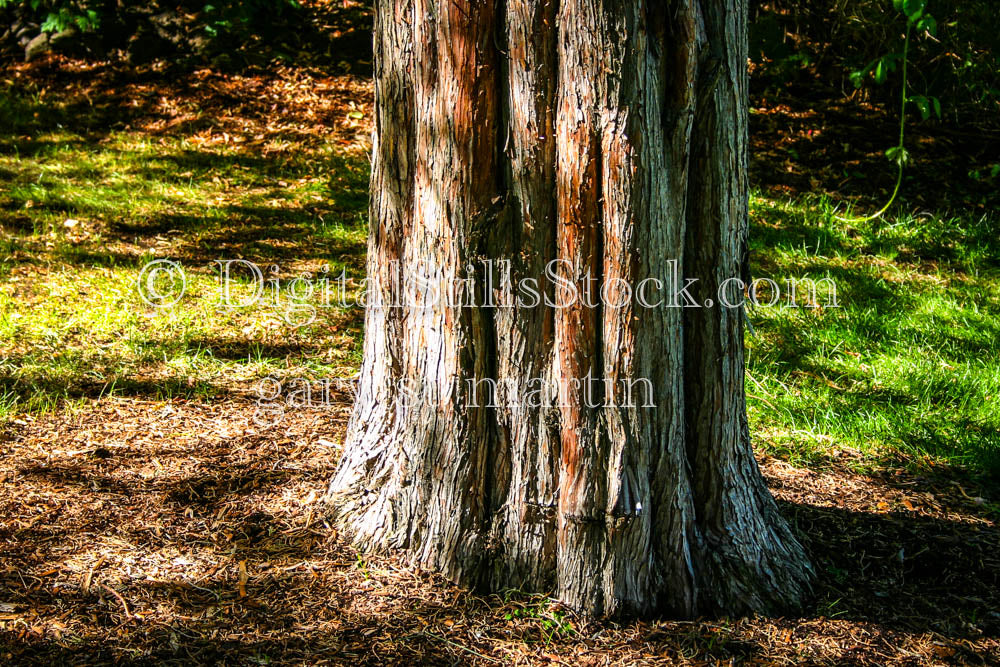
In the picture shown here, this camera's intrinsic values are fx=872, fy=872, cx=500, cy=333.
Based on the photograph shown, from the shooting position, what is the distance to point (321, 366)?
4.35 metres

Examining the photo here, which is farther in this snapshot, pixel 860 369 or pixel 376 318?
pixel 860 369

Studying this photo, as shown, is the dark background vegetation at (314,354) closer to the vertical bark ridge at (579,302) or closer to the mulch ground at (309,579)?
the mulch ground at (309,579)

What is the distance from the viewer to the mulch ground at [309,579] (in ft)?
8.29

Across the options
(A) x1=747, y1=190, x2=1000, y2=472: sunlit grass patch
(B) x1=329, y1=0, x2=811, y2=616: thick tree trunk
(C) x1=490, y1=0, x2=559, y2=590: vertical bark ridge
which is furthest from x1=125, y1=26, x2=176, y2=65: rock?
(C) x1=490, y1=0, x2=559, y2=590: vertical bark ridge

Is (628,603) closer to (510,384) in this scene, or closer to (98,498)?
(510,384)

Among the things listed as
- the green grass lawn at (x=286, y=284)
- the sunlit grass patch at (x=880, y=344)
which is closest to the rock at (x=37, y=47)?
the green grass lawn at (x=286, y=284)

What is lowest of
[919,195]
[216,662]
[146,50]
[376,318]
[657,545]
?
[216,662]

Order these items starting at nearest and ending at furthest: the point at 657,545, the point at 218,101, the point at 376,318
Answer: the point at 657,545, the point at 376,318, the point at 218,101

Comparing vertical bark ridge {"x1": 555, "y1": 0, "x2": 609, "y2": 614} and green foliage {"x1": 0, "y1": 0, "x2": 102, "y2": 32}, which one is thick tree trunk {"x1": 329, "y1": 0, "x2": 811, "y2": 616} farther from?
green foliage {"x1": 0, "y1": 0, "x2": 102, "y2": 32}

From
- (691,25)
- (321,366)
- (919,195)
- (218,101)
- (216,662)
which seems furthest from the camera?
(218,101)

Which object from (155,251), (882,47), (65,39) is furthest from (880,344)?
(65,39)

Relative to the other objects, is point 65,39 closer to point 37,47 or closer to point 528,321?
point 37,47

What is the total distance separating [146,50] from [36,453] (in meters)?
6.33

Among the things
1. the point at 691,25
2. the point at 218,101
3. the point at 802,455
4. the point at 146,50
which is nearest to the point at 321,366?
the point at 802,455
